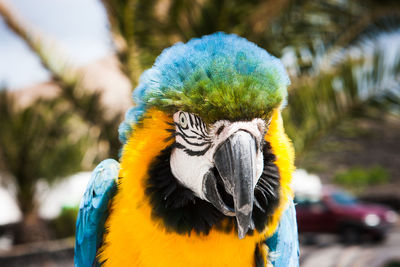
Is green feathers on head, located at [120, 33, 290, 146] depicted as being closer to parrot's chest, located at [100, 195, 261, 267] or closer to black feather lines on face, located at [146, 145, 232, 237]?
black feather lines on face, located at [146, 145, 232, 237]

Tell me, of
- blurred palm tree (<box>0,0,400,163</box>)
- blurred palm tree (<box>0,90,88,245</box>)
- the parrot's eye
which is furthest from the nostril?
blurred palm tree (<box>0,90,88,245</box>)

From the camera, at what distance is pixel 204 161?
135 centimetres

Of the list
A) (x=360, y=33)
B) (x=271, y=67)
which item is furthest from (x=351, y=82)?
(x=271, y=67)

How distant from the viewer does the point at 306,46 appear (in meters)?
4.73

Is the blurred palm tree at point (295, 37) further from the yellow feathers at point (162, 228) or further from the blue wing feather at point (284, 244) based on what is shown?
the yellow feathers at point (162, 228)

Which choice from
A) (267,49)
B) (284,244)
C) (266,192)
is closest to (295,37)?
(267,49)

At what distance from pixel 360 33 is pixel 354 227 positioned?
7374 millimetres

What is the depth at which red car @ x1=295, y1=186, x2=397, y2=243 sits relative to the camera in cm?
1068

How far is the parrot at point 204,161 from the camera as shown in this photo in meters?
1.29

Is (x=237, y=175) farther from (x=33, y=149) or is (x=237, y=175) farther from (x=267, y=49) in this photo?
(x=33, y=149)

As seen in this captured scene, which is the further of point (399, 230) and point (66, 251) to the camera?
point (399, 230)

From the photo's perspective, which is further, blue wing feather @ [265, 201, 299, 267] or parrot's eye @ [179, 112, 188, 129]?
blue wing feather @ [265, 201, 299, 267]

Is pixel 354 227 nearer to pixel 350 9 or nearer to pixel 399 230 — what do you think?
pixel 399 230

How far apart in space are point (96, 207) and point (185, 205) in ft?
1.65
